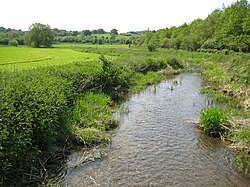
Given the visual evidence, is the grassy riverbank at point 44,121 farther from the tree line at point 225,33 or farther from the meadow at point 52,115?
the tree line at point 225,33

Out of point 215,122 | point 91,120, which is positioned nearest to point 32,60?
point 91,120

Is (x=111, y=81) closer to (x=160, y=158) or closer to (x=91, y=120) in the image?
(x=91, y=120)

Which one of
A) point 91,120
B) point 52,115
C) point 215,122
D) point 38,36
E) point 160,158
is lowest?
point 160,158

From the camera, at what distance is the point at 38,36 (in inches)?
3696

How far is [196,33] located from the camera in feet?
236

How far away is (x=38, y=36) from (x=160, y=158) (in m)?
91.6

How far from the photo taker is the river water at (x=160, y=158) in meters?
9.72

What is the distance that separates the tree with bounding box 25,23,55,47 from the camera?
Result: 93.1m

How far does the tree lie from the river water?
83.9 metres

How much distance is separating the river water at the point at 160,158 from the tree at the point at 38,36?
275ft

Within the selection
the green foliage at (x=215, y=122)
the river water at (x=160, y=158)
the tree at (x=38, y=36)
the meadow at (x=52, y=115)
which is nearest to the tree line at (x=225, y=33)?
the meadow at (x=52, y=115)

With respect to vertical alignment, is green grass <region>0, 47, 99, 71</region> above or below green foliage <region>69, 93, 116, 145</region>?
above

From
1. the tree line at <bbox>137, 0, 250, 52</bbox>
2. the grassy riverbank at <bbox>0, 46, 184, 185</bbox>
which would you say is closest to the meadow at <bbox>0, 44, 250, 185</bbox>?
the grassy riverbank at <bbox>0, 46, 184, 185</bbox>

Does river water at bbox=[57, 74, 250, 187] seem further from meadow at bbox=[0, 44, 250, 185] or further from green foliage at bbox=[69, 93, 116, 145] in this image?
meadow at bbox=[0, 44, 250, 185]
